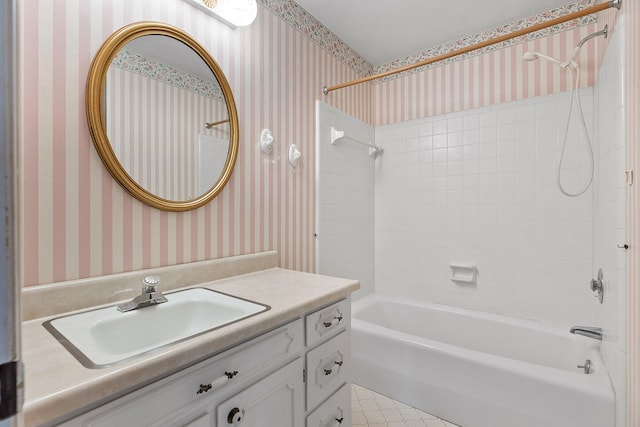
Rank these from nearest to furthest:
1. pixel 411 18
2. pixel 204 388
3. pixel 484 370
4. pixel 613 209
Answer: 1. pixel 204 388
2. pixel 613 209
3. pixel 484 370
4. pixel 411 18

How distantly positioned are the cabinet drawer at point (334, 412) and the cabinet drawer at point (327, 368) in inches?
1.3

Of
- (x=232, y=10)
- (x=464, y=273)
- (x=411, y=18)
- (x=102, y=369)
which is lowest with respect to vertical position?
(x=464, y=273)

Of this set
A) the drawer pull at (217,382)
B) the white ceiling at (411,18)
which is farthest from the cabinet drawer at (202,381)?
the white ceiling at (411,18)

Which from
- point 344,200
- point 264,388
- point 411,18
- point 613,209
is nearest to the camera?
point 264,388

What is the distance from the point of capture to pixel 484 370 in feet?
5.12

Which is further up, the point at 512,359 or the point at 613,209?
the point at 613,209

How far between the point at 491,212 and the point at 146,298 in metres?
2.26

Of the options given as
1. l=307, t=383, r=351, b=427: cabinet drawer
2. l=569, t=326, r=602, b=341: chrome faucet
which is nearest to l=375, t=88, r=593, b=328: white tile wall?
l=569, t=326, r=602, b=341: chrome faucet

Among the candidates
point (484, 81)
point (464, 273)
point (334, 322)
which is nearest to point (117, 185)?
point (334, 322)

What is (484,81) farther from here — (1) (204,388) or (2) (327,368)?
(1) (204,388)

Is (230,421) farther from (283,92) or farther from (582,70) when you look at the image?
Answer: (582,70)

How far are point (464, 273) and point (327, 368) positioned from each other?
157cm

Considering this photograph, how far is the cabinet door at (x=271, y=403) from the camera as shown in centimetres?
86

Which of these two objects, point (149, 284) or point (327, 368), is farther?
point (327, 368)
